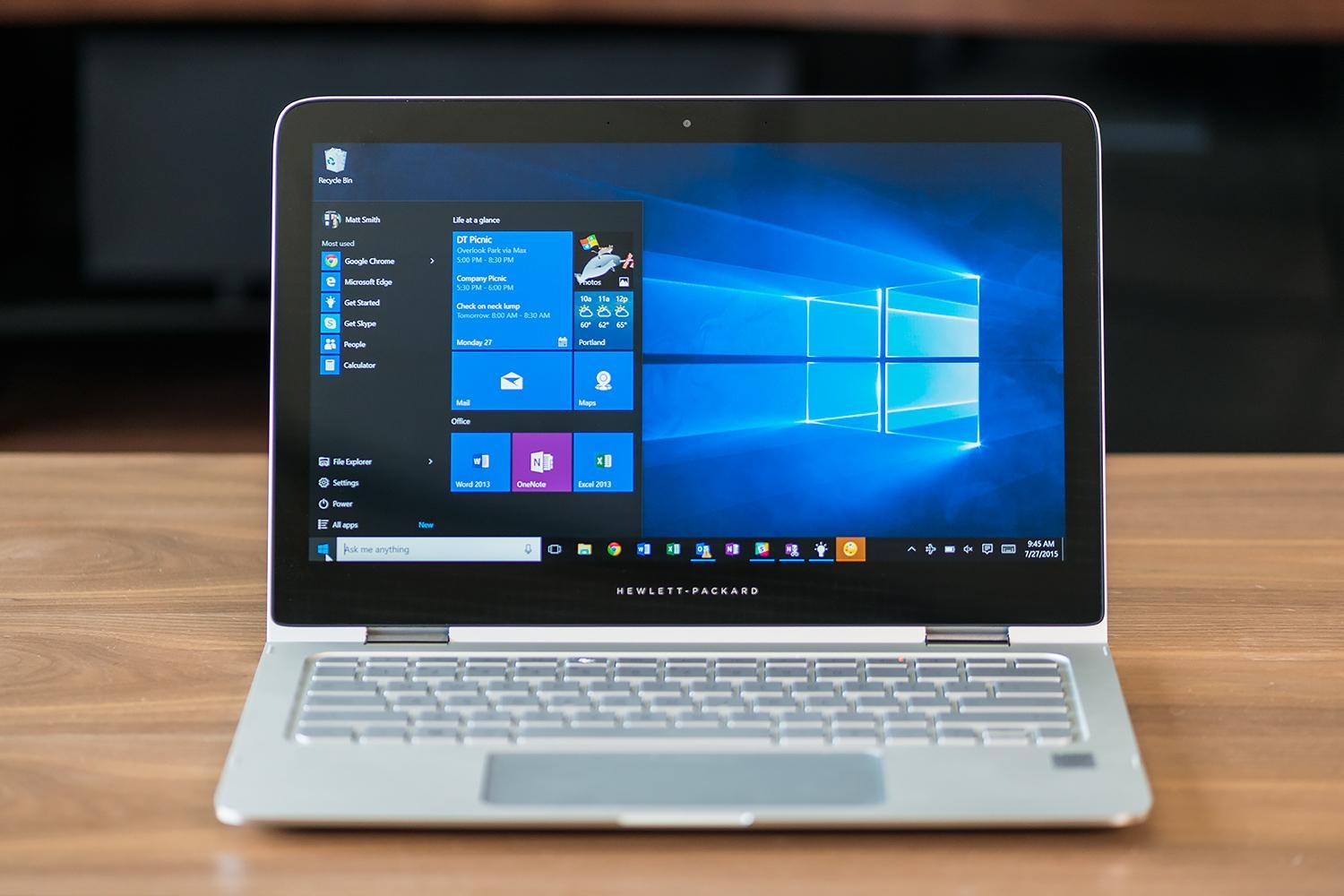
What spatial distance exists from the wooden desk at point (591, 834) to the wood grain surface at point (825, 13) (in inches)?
21.1

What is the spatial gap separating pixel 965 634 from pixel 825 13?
0.80 m

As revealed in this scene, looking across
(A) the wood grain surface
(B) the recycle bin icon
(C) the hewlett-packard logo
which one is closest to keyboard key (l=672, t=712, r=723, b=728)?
(C) the hewlett-packard logo

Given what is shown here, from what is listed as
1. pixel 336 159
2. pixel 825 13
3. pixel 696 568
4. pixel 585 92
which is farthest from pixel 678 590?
pixel 585 92

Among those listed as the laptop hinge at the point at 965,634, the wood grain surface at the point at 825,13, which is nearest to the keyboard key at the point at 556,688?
the laptop hinge at the point at 965,634

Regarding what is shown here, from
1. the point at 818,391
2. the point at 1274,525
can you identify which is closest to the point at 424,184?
the point at 818,391

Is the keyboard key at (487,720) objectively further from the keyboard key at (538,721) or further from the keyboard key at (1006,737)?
the keyboard key at (1006,737)

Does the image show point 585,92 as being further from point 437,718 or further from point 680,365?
point 437,718

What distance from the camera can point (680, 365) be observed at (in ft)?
2.44

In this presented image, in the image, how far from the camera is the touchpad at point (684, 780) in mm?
577

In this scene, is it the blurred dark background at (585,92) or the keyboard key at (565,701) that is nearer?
the keyboard key at (565,701)

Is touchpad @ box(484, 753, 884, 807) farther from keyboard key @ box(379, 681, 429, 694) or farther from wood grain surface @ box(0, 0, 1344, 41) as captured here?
wood grain surface @ box(0, 0, 1344, 41)

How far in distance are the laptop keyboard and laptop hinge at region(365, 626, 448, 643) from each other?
0.03m

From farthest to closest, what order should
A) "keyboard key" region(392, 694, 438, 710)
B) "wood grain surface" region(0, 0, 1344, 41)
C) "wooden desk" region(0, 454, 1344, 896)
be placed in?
"wood grain surface" region(0, 0, 1344, 41) < "keyboard key" region(392, 694, 438, 710) < "wooden desk" region(0, 454, 1344, 896)

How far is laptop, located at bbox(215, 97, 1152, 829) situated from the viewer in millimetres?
728
